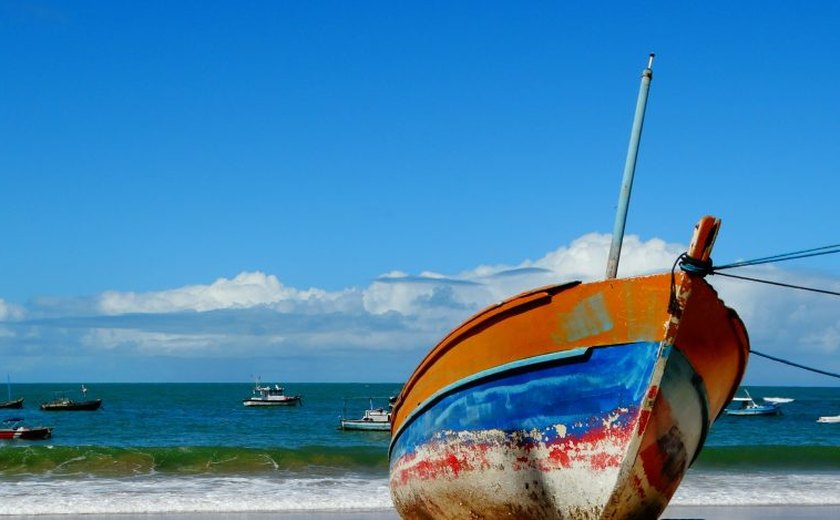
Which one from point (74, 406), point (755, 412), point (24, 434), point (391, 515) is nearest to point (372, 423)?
point (24, 434)

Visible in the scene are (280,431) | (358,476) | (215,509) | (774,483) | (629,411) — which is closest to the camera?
(629,411)

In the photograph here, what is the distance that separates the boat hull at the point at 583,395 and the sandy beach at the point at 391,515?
7.33m

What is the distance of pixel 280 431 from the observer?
5019 cm


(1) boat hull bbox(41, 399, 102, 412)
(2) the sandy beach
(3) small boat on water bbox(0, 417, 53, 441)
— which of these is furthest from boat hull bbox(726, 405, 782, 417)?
(2) the sandy beach

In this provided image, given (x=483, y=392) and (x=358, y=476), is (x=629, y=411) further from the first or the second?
(x=358, y=476)

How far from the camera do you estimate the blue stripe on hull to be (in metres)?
9.09

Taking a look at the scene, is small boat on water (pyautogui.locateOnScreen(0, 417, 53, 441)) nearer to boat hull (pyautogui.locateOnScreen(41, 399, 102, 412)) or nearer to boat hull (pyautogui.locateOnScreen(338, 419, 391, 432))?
boat hull (pyautogui.locateOnScreen(338, 419, 391, 432))

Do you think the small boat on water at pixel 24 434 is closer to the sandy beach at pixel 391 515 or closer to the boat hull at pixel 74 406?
the sandy beach at pixel 391 515

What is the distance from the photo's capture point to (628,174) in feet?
32.6

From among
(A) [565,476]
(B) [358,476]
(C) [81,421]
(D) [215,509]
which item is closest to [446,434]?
A: (A) [565,476]

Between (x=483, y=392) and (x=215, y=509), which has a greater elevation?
(x=483, y=392)

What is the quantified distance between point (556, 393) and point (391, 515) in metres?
8.93

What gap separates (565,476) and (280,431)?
41970mm

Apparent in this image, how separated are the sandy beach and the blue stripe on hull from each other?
7654 mm
